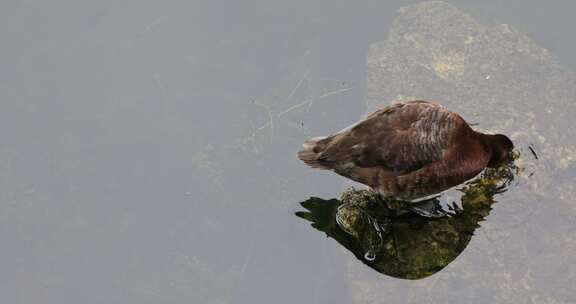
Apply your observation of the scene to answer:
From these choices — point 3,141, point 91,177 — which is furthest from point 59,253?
point 3,141

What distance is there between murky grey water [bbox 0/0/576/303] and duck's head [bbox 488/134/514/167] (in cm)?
187

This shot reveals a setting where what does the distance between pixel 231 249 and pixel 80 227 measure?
9.12 feet

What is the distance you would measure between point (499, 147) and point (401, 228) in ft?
2.66

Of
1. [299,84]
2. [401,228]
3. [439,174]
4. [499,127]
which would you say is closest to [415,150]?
[439,174]

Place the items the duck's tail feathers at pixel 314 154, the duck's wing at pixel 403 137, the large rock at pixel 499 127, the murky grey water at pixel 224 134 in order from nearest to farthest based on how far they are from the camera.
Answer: the duck's wing at pixel 403 137
the duck's tail feathers at pixel 314 154
the large rock at pixel 499 127
the murky grey water at pixel 224 134

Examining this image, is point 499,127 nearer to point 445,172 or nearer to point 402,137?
point 445,172

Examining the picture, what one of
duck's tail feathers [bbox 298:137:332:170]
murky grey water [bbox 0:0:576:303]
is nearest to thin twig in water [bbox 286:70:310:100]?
murky grey water [bbox 0:0:576:303]

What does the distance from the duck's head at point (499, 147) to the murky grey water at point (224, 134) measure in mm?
1870

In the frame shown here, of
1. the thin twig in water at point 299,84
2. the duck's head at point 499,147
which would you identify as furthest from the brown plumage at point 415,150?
the thin twig in water at point 299,84

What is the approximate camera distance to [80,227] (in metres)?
10.8

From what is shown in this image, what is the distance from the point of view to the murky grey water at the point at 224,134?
834 centimetres

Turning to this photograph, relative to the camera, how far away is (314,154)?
4203mm

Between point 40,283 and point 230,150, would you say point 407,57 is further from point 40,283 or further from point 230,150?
point 40,283

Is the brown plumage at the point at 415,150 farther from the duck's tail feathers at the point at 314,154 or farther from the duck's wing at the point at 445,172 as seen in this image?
the duck's tail feathers at the point at 314,154
